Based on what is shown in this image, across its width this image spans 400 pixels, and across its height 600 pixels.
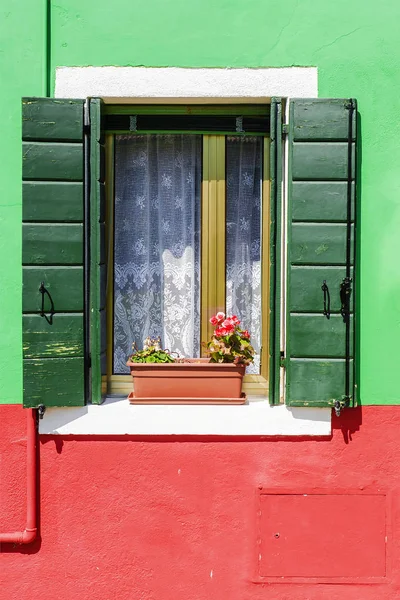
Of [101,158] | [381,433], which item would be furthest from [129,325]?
[381,433]

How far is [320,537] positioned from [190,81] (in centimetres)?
249

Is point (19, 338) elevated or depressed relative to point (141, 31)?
depressed

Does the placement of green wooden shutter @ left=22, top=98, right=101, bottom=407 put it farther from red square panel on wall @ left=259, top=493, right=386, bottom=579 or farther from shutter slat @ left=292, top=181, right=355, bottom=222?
red square panel on wall @ left=259, top=493, right=386, bottom=579

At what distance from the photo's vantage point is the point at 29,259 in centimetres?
383

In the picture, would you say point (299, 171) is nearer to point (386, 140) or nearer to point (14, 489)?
point (386, 140)

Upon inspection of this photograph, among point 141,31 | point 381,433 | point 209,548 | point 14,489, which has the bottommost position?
point 209,548

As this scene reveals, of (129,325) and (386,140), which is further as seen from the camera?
(129,325)

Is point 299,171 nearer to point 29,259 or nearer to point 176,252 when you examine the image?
point 176,252

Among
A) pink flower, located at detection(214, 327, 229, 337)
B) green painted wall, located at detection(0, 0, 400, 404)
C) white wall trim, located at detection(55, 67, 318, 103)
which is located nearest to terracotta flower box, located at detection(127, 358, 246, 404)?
pink flower, located at detection(214, 327, 229, 337)

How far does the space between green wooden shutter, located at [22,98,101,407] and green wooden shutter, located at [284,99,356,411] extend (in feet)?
3.64

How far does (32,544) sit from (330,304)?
6.61ft

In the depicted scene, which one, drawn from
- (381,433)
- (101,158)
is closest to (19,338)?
(101,158)

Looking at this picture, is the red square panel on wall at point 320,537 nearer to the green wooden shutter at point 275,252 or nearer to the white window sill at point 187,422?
the white window sill at point 187,422

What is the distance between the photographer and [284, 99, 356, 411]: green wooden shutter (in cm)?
382
